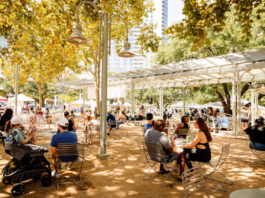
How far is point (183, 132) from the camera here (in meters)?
5.83

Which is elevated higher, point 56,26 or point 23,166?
point 56,26

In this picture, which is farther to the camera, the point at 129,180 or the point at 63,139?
the point at 129,180

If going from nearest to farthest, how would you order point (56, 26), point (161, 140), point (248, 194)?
1. point (248, 194)
2. point (161, 140)
3. point (56, 26)

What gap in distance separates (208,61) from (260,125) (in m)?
4.75

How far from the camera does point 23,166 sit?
11.3ft

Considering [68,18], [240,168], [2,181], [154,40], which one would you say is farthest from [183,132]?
[68,18]

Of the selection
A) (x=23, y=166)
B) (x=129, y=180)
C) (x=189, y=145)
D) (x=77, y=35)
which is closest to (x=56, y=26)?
(x=77, y=35)

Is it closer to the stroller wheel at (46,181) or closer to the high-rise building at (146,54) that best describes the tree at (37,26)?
the stroller wheel at (46,181)

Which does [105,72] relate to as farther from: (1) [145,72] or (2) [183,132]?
(1) [145,72]

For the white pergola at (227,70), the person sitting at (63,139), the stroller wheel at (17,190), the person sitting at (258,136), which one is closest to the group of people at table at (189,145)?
the person sitting at (63,139)

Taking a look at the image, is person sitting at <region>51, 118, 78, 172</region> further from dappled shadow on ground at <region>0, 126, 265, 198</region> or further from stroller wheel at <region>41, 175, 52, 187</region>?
dappled shadow on ground at <region>0, 126, 265, 198</region>

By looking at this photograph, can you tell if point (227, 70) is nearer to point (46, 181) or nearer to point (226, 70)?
point (226, 70)

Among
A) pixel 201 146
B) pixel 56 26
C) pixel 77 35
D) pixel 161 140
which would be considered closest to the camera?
pixel 201 146

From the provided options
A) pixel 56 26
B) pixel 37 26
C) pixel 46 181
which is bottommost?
pixel 46 181
